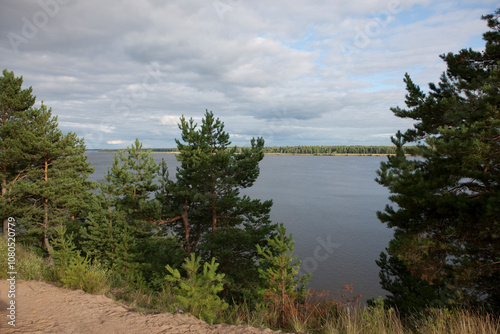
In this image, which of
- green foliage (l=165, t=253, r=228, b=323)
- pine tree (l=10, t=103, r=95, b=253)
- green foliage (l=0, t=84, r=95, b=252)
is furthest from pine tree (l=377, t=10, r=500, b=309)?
green foliage (l=0, t=84, r=95, b=252)

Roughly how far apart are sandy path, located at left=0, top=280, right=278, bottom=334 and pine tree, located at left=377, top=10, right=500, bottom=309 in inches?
230

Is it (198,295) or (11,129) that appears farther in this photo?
(11,129)

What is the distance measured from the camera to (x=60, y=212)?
1783 cm

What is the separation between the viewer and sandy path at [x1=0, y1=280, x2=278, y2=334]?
4.02 meters

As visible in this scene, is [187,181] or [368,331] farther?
[187,181]

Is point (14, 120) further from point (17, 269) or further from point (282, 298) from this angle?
point (282, 298)

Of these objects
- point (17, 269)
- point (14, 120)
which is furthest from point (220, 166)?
point (14, 120)

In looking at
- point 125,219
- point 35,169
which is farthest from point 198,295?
point 35,169

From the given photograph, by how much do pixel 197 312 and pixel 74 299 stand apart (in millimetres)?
2431

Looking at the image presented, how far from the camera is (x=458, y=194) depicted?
7633mm

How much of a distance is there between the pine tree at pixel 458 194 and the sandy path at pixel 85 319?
584 cm

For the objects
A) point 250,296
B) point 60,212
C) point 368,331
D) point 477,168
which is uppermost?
point 477,168

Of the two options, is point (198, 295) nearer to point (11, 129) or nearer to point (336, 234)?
point (11, 129)

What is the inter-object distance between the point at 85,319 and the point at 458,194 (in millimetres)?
9007
